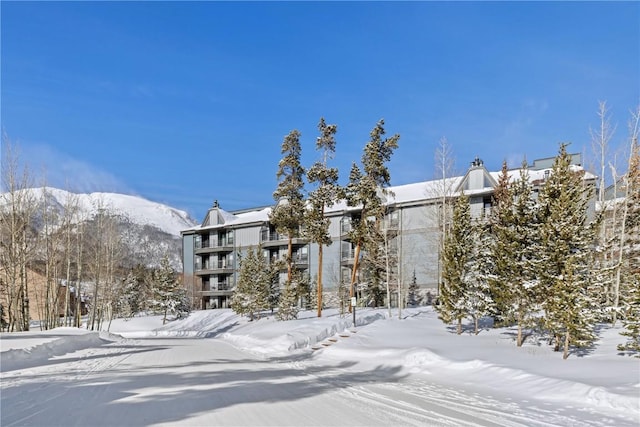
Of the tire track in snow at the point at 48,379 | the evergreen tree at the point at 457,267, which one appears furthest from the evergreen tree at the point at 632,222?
the tire track in snow at the point at 48,379

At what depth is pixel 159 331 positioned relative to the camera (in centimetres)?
4609

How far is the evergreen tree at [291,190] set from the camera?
3347 centimetres

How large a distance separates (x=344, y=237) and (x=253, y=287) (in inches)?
418

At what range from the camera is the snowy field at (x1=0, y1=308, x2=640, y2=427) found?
780cm

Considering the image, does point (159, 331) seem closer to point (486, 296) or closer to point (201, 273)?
point (201, 273)

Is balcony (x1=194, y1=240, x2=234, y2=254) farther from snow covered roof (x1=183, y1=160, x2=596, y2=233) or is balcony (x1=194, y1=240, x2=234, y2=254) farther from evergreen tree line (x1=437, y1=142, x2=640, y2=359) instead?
evergreen tree line (x1=437, y1=142, x2=640, y2=359)

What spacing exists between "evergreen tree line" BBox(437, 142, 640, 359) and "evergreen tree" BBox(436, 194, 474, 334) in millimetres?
47

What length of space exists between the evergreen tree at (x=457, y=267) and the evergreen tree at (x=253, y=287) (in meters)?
18.7

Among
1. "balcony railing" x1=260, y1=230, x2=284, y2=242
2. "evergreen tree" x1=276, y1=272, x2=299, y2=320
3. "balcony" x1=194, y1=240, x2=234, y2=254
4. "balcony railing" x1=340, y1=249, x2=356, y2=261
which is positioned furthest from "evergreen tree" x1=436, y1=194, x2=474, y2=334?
"balcony" x1=194, y1=240, x2=234, y2=254

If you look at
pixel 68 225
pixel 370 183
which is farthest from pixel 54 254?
pixel 370 183

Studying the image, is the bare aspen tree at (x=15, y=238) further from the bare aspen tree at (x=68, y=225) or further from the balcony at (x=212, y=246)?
the balcony at (x=212, y=246)

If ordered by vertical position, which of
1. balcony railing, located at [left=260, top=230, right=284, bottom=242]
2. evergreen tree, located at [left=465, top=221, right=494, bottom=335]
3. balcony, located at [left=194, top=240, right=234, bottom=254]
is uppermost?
balcony railing, located at [left=260, top=230, right=284, bottom=242]

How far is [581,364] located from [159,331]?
40732 millimetres

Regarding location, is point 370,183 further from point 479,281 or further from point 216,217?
point 216,217
